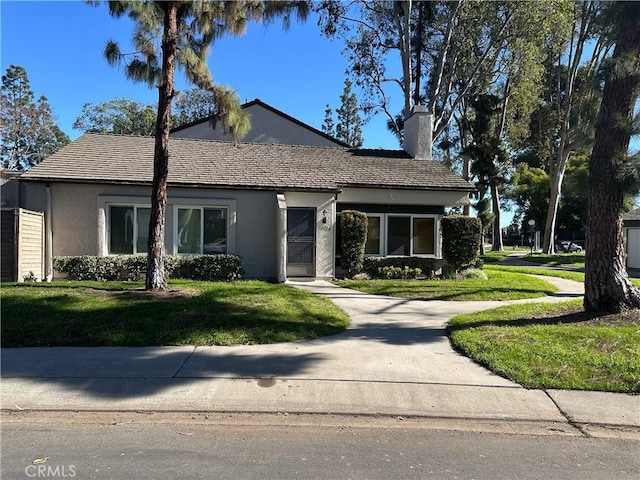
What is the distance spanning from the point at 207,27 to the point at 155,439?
9283mm

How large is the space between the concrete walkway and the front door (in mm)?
7660

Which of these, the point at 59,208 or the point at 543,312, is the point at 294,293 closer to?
the point at 543,312

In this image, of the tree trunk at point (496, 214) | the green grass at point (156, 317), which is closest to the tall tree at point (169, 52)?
the green grass at point (156, 317)

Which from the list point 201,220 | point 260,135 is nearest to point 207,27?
point 201,220

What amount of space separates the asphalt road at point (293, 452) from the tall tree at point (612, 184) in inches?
185

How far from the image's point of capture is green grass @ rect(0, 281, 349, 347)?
679cm

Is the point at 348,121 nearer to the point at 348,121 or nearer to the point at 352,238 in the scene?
the point at 348,121

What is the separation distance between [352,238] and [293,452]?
435 inches

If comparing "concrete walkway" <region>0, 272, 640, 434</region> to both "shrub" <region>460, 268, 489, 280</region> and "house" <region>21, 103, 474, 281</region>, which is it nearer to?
"house" <region>21, 103, 474, 281</region>

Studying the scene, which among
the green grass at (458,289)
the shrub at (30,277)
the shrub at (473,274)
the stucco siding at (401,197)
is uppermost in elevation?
the stucco siding at (401,197)

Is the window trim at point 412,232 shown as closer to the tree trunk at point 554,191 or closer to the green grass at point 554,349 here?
the green grass at point 554,349

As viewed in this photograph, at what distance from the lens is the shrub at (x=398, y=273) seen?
1515 cm

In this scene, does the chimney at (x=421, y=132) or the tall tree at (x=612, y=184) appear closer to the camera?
the tall tree at (x=612, y=184)

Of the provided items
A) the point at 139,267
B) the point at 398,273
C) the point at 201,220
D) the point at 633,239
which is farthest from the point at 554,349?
the point at 633,239
